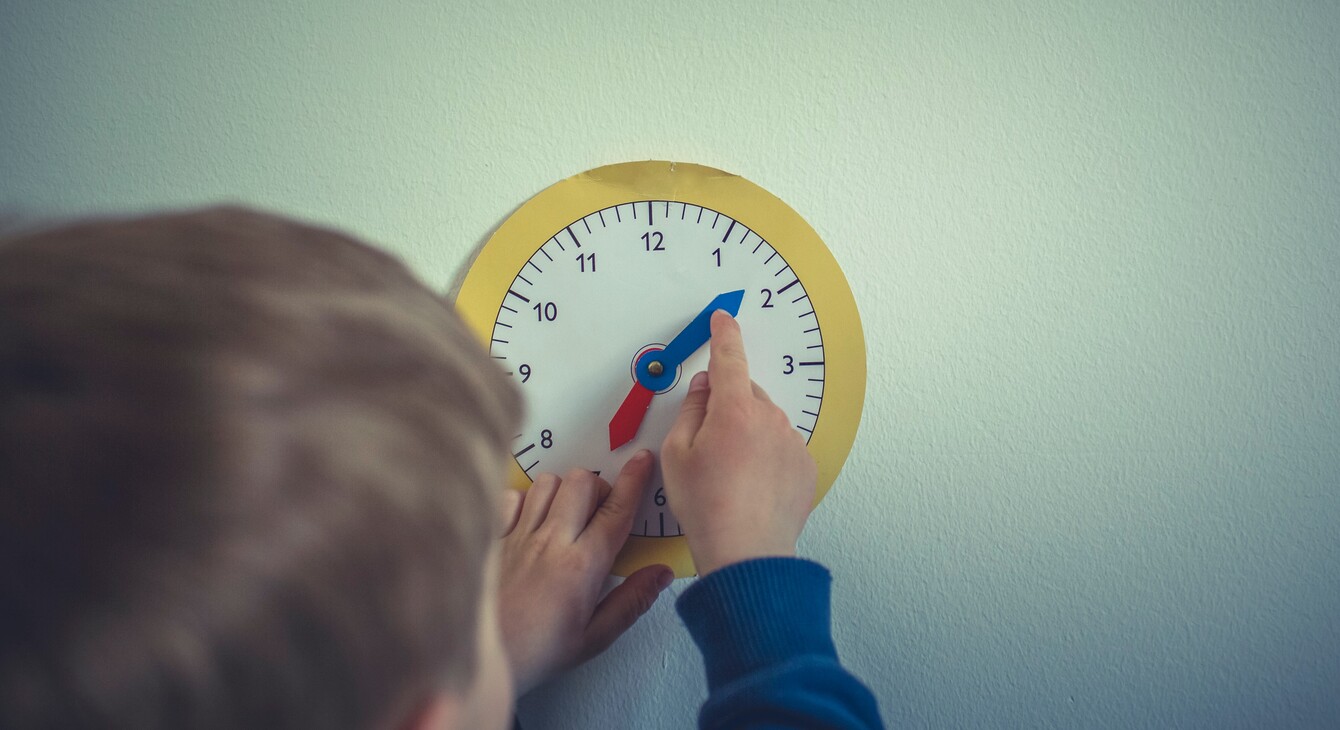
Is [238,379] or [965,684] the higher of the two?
[238,379]

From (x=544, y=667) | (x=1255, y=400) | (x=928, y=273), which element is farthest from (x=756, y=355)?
(x=1255, y=400)

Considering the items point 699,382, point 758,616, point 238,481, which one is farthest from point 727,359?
point 238,481

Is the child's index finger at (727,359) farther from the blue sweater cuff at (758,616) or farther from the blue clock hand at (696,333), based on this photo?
the blue sweater cuff at (758,616)

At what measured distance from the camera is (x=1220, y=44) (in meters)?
0.49

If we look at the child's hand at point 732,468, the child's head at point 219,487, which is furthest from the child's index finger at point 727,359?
the child's head at point 219,487

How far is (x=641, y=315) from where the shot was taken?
51 centimetres

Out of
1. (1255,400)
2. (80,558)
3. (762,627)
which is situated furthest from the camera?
(1255,400)

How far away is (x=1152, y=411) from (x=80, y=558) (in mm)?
611

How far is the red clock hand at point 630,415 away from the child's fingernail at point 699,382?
31 mm

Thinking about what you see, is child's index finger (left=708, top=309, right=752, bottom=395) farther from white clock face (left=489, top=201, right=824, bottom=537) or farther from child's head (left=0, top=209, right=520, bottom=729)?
child's head (left=0, top=209, right=520, bottom=729)

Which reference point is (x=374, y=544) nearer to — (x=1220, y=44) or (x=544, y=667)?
(x=544, y=667)

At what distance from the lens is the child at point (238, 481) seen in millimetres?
203

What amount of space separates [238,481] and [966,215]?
0.47 metres

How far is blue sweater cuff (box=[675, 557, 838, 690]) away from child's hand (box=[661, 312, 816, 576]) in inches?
0.7
